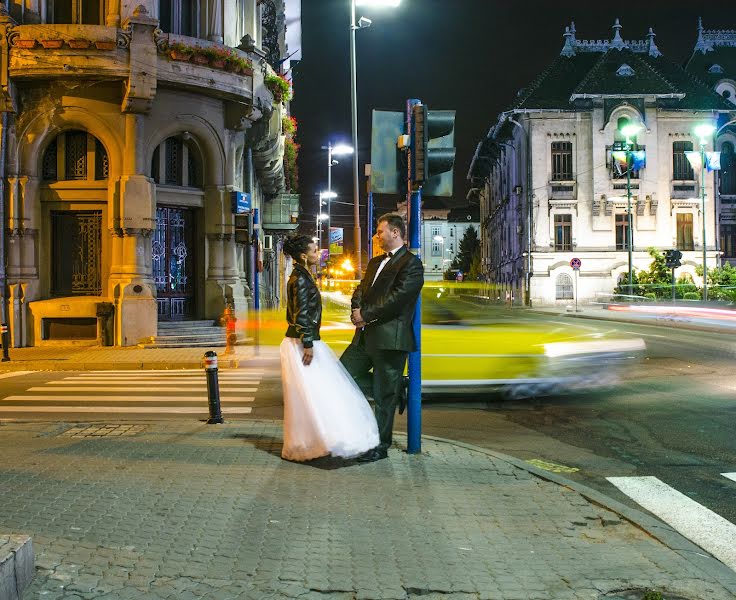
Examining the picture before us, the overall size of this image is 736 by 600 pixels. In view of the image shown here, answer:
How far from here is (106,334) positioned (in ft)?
68.1

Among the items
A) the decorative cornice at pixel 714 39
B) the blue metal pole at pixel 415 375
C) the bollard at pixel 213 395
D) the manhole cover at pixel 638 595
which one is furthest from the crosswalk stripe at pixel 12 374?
the decorative cornice at pixel 714 39

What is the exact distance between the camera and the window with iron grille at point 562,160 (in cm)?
5566

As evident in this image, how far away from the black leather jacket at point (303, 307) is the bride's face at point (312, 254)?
0.33ft

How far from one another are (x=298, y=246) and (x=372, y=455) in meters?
2.00

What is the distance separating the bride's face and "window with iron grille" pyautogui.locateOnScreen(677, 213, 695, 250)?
176 feet

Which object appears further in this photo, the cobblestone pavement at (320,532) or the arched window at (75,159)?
the arched window at (75,159)

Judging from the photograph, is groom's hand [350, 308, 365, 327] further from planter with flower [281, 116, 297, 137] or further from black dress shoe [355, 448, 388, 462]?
planter with flower [281, 116, 297, 137]

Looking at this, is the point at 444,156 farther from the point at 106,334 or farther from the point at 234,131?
the point at 234,131

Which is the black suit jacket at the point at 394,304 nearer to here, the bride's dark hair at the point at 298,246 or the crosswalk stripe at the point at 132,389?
the bride's dark hair at the point at 298,246

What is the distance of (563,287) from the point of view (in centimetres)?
5500

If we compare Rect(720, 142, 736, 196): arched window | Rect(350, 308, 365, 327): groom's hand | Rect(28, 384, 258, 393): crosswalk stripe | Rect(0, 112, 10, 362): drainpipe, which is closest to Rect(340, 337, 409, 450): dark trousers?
Rect(350, 308, 365, 327): groom's hand

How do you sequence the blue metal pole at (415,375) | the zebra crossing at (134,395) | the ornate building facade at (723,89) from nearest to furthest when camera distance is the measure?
1. the blue metal pole at (415,375)
2. the zebra crossing at (134,395)
3. the ornate building facade at (723,89)

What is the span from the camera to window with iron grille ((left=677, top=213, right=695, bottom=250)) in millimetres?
55312

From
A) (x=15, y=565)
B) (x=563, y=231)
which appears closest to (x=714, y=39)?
(x=563, y=231)
